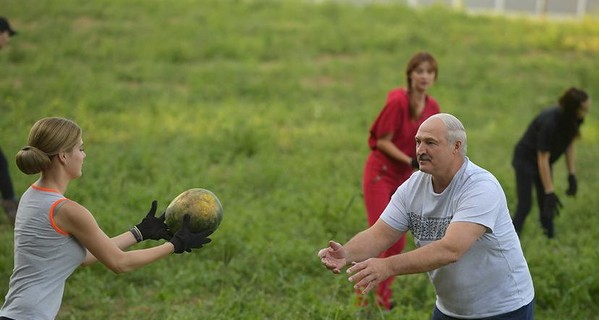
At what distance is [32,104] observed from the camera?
12.4 m

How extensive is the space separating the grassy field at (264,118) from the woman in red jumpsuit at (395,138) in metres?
0.70

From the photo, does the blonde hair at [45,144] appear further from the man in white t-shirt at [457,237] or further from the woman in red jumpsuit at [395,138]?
the woman in red jumpsuit at [395,138]

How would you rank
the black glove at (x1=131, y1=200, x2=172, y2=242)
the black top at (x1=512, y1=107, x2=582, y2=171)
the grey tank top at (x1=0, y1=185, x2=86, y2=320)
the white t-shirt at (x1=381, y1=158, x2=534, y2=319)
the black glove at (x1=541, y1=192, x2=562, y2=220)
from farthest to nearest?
the black glove at (x1=541, y1=192, x2=562, y2=220)
the black top at (x1=512, y1=107, x2=582, y2=171)
the black glove at (x1=131, y1=200, x2=172, y2=242)
the white t-shirt at (x1=381, y1=158, x2=534, y2=319)
the grey tank top at (x1=0, y1=185, x2=86, y2=320)

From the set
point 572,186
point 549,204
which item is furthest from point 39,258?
point 572,186

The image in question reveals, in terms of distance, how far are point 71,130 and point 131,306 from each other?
2.83 m

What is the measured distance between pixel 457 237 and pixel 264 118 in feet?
29.8

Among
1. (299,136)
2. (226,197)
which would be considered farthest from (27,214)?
(299,136)

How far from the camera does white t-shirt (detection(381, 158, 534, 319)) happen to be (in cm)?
403

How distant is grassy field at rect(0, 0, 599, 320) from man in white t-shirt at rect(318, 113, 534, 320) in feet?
5.33

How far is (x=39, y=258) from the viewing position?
394cm

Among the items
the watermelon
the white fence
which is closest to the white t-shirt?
the watermelon

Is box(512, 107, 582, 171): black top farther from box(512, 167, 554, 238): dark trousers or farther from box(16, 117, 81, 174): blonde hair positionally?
box(16, 117, 81, 174): blonde hair

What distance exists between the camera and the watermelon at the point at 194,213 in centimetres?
452

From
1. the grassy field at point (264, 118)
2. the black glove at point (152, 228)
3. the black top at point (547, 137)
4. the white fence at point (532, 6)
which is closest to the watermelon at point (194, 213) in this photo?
the black glove at point (152, 228)
